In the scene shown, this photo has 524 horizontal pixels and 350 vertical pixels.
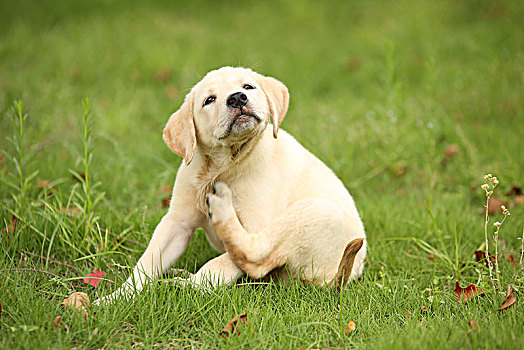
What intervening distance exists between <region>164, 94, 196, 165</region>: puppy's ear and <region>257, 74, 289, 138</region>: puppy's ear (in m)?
0.44

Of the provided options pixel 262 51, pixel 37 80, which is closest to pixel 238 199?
pixel 37 80

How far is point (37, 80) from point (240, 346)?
5301 mm

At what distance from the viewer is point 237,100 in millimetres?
2682

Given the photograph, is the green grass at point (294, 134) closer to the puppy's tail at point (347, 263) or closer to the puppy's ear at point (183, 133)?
the puppy's tail at point (347, 263)

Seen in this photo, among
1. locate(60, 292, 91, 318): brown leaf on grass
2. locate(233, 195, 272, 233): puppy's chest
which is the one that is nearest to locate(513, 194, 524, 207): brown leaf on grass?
locate(233, 195, 272, 233): puppy's chest

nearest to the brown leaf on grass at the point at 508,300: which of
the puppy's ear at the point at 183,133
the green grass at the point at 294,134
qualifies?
the green grass at the point at 294,134

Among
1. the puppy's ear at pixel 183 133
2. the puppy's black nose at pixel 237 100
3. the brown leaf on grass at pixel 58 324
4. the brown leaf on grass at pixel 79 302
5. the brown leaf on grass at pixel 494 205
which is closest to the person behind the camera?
the brown leaf on grass at pixel 58 324

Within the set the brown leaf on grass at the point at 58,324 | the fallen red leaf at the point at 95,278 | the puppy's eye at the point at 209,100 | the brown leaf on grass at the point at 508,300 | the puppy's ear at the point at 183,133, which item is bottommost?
the brown leaf on grass at the point at 58,324

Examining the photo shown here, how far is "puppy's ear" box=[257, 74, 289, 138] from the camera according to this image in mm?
2908

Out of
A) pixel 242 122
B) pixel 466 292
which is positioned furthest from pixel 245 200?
pixel 466 292

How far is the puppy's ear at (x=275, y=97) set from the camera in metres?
2.91

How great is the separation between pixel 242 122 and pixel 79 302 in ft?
4.22

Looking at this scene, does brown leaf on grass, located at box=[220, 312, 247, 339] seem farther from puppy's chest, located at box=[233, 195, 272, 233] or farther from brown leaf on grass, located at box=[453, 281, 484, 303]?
brown leaf on grass, located at box=[453, 281, 484, 303]

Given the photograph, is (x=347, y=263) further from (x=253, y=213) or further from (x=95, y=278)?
(x=95, y=278)
